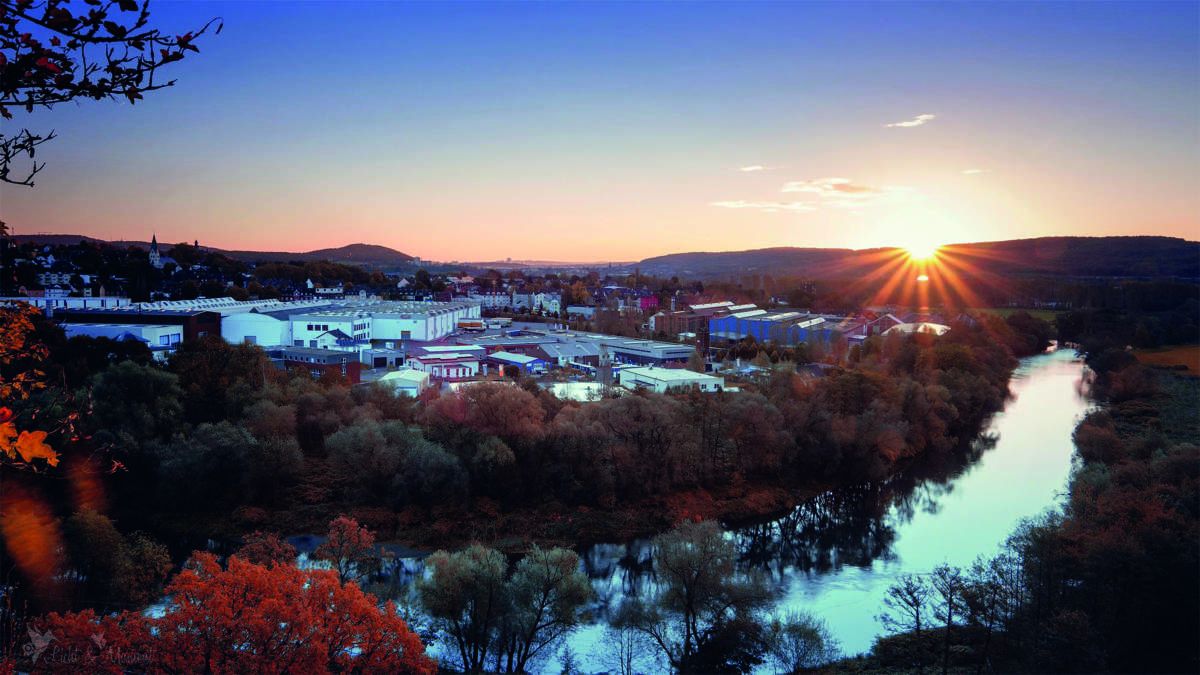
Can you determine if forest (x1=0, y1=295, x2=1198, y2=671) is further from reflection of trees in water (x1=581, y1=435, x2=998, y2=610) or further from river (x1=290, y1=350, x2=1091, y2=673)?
reflection of trees in water (x1=581, y1=435, x2=998, y2=610)

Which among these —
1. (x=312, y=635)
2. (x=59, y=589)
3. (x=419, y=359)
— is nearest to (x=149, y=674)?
(x=312, y=635)

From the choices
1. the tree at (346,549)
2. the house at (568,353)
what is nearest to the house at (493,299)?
the house at (568,353)

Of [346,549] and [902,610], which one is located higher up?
[346,549]

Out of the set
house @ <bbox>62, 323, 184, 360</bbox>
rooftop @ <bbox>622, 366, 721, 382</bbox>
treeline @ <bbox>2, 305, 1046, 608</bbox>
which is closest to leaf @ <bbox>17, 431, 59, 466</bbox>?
treeline @ <bbox>2, 305, 1046, 608</bbox>

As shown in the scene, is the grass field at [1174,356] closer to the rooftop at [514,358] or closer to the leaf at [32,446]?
the rooftop at [514,358]

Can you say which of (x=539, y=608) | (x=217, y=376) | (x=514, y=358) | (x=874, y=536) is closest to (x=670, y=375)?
(x=514, y=358)

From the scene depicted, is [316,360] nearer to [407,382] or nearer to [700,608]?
[407,382]
